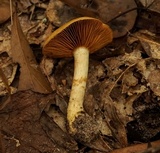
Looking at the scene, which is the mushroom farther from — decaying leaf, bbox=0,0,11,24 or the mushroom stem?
decaying leaf, bbox=0,0,11,24

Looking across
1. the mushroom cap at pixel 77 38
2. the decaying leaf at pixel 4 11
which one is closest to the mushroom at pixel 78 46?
the mushroom cap at pixel 77 38

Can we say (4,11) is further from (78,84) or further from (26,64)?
(78,84)

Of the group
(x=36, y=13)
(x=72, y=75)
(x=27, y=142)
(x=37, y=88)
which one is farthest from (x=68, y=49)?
(x=27, y=142)

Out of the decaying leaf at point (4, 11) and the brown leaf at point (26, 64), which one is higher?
the decaying leaf at point (4, 11)

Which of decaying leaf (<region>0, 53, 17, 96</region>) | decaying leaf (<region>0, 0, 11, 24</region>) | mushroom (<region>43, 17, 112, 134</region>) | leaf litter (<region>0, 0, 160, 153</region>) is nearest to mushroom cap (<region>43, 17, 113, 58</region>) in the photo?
mushroom (<region>43, 17, 112, 134</region>)

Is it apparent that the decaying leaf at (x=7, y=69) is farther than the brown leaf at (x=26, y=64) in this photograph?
Yes

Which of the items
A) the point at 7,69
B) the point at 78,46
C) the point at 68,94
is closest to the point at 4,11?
the point at 7,69

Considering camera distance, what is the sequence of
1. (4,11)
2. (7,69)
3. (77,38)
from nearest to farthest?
(77,38) < (7,69) < (4,11)

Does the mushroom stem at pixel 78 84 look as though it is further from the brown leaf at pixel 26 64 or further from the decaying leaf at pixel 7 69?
the decaying leaf at pixel 7 69
